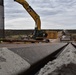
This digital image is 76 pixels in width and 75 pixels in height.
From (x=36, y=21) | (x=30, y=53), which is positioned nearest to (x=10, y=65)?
(x=30, y=53)

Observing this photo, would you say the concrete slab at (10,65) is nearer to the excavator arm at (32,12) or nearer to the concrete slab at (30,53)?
the concrete slab at (30,53)

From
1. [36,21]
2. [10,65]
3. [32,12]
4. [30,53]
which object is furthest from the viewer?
[32,12]

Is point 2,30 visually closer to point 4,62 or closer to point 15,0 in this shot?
point 15,0

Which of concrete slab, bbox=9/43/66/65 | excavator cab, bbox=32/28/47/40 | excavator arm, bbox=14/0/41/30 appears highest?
excavator arm, bbox=14/0/41/30

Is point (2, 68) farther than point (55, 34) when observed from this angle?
No

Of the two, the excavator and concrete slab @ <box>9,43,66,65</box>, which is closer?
concrete slab @ <box>9,43,66,65</box>

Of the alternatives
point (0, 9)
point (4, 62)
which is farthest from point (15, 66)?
point (0, 9)

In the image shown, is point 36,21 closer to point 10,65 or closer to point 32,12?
point 32,12

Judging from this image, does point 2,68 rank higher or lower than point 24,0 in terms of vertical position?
lower

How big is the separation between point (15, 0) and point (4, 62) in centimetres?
1889

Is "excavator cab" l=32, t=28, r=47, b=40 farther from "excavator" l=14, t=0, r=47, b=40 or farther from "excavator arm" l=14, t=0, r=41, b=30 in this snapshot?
"excavator arm" l=14, t=0, r=41, b=30

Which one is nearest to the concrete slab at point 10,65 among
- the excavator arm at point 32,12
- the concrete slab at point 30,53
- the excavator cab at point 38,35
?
the concrete slab at point 30,53

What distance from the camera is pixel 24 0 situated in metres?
21.1

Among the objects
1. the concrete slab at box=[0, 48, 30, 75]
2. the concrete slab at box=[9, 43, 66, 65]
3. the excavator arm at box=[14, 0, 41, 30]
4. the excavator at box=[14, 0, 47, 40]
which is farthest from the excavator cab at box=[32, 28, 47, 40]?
the concrete slab at box=[0, 48, 30, 75]
